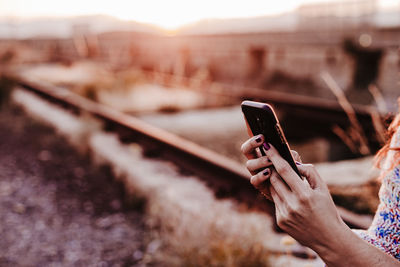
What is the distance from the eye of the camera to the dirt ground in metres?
2.98

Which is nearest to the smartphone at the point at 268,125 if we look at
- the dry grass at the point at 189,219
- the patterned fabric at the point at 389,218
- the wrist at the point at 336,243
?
the wrist at the point at 336,243

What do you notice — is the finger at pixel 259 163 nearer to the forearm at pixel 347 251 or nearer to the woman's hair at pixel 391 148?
the forearm at pixel 347 251

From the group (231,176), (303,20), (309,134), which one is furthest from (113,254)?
(303,20)

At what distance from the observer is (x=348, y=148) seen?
6.53 metres

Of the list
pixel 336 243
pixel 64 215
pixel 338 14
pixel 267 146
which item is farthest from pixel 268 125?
pixel 338 14

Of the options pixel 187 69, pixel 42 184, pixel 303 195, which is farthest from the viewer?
pixel 187 69

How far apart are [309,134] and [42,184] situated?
4956 millimetres

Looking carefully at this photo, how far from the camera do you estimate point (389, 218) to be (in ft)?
4.07

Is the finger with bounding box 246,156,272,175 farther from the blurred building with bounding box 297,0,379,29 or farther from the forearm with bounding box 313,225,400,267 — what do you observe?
the blurred building with bounding box 297,0,379,29

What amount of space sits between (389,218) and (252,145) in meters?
0.50

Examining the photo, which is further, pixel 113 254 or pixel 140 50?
pixel 140 50

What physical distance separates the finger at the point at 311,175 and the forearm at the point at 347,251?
0.44ft

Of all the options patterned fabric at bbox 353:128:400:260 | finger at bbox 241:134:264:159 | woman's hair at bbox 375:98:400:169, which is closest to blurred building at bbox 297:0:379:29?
woman's hair at bbox 375:98:400:169

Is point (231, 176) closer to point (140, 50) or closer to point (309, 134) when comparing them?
point (309, 134)
